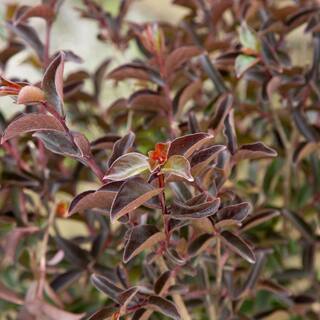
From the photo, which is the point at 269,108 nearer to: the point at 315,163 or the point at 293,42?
the point at 315,163

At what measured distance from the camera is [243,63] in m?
0.92

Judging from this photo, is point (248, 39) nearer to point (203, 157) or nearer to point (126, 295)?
point (203, 157)

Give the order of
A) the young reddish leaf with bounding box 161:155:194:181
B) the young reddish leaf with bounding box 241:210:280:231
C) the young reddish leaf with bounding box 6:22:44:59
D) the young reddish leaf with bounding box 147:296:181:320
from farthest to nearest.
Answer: the young reddish leaf with bounding box 6:22:44:59 → the young reddish leaf with bounding box 241:210:280:231 → the young reddish leaf with bounding box 147:296:181:320 → the young reddish leaf with bounding box 161:155:194:181

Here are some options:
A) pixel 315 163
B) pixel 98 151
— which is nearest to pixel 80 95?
pixel 98 151

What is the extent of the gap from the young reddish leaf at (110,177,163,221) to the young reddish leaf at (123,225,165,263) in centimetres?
7

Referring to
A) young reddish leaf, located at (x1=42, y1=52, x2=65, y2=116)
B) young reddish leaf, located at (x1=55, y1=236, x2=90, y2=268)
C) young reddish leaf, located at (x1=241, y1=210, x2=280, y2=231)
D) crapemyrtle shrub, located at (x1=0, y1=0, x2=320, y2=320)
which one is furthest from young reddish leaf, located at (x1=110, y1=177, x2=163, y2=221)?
young reddish leaf, located at (x1=55, y1=236, x2=90, y2=268)

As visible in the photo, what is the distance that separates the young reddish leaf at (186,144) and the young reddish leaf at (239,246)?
0.16m

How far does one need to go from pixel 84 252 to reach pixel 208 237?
0.86ft

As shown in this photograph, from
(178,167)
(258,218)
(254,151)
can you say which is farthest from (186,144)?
(258,218)

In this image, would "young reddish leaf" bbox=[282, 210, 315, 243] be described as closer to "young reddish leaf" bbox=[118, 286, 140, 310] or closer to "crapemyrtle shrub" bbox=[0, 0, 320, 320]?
"crapemyrtle shrub" bbox=[0, 0, 320, 320]

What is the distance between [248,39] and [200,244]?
1.00 ft

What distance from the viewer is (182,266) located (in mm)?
850

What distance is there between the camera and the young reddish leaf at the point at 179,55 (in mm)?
935

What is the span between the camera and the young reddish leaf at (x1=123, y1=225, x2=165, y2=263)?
734 mm
